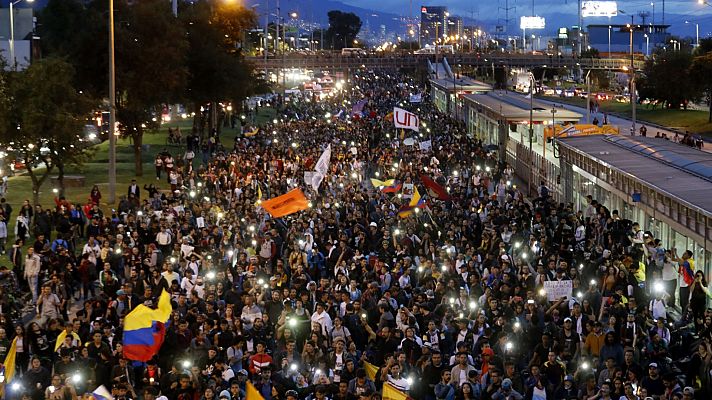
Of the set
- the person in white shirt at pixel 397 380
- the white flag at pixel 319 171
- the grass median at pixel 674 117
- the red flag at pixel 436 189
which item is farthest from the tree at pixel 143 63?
the grass median at pixel 674 117

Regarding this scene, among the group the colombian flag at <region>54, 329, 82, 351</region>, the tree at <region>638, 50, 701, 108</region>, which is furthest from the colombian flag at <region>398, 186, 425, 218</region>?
the tree at <region>638, 50, 701, 108</region>

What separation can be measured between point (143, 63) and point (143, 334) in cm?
3402

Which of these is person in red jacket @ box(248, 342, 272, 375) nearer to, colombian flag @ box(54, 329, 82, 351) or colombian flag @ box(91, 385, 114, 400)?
colombian flag @ box(91, 385, 114, 400)

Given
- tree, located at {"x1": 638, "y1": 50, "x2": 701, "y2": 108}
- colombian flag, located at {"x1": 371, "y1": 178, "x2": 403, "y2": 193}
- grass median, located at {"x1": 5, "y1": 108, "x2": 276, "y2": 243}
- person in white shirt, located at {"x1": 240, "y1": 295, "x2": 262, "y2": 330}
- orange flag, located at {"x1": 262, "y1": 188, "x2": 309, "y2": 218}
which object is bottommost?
grass median, located at {"x1": 5, "y1": 108, "x2": 276, "y2": 243}

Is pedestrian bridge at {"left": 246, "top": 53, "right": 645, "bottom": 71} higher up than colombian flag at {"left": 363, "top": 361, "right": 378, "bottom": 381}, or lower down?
higher up

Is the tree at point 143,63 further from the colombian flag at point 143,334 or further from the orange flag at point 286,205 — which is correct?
the colombian flag at point 143,334

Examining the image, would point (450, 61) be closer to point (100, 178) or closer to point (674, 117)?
point (674, 117)

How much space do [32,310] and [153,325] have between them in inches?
248

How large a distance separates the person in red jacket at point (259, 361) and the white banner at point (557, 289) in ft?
16.1

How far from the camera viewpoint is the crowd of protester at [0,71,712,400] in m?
13.5

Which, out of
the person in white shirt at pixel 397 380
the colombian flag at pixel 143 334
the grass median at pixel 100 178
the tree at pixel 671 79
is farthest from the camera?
the tree at pixel 671 79

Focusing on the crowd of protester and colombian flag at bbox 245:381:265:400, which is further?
the crowd of protester

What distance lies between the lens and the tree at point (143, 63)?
47.4 meters

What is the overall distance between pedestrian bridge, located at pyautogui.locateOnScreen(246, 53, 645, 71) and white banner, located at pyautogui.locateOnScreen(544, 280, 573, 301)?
112689 mm
